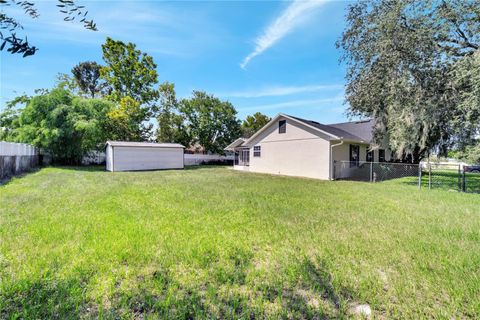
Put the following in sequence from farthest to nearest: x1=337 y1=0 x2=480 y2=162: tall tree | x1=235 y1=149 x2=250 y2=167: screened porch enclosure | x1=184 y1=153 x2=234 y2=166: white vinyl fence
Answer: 1. x1=184 y1=153 x2=234 y2=166: white vinyl fence
2. x1=235 y1=149 x2=250 y2=167: screened porch enclosure
3. x1=337 y1=0 x2=480 y2=162: tall tree

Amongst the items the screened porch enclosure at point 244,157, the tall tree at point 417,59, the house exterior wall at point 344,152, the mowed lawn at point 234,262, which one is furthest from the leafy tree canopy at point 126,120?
the tall tree at point 417,59

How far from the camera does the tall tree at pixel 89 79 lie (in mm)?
28047

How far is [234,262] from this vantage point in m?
2.91

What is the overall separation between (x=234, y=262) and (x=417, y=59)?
1079cm

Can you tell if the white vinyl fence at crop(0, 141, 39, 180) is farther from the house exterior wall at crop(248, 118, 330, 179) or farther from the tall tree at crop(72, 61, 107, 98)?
the tall tree at crop(72, 61, 107, 98)

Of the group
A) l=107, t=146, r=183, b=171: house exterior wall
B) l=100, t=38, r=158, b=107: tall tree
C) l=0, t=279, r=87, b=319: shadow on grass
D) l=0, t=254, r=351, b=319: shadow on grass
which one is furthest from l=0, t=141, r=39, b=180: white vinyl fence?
l=0, t=254, r=351, b=319: shadow on grass

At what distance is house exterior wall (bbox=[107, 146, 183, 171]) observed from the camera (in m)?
17.1

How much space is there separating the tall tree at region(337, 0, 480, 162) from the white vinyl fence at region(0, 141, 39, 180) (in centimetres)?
1666

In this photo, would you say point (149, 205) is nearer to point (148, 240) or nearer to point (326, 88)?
point (148, 240)

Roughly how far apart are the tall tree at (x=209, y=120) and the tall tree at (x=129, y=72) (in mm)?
4257

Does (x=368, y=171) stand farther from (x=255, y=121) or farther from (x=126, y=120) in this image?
(x=255, y=121)

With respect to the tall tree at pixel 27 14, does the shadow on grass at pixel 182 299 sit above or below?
below

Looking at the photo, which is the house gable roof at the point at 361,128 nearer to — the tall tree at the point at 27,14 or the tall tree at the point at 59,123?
the tall tree at the point at 27,14

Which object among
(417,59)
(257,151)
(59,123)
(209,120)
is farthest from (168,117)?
(417,59)
